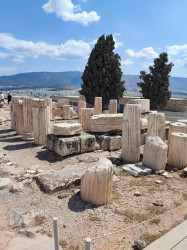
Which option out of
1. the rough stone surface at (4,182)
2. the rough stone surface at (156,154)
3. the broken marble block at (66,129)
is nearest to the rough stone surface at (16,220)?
the rough stone surface at (4,182)

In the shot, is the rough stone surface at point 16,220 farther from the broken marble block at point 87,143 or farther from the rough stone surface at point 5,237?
the broken marble block at point 87,143

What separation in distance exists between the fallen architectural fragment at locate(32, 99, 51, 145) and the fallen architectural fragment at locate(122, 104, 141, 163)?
3.15m

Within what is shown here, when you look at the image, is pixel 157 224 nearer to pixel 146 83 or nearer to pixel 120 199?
pixel 120 199

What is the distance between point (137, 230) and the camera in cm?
332

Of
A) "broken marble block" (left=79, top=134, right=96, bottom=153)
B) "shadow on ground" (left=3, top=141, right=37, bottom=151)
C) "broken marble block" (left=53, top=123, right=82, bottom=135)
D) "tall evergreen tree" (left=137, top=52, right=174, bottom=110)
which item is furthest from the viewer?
"tall evergreen tree" (left=137, top=52, right=174, bottom=110)

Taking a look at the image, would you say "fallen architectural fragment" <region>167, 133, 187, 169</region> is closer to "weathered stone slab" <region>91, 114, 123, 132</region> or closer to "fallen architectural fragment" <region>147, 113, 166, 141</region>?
"fallen architectural fragment" <region>147, 113, 166, 141</region>

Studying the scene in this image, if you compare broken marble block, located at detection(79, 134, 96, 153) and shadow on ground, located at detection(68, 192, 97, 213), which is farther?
broken marble block, located at detection(79, 134, 96, 153)

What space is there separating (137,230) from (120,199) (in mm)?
959

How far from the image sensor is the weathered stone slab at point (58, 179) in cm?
447

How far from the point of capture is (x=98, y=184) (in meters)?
3.94

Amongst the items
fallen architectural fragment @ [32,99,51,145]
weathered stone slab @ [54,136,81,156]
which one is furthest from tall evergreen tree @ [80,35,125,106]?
weathered stone slab @ [54,136,81,156]

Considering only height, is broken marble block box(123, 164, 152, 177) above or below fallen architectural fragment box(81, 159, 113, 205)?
below

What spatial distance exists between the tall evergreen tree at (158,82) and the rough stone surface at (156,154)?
12.9 m

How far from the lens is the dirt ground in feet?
10.4
